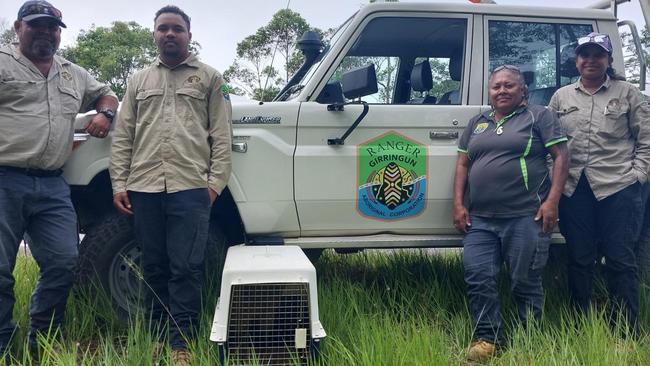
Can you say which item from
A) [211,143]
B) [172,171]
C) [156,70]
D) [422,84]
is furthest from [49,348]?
[422,84]

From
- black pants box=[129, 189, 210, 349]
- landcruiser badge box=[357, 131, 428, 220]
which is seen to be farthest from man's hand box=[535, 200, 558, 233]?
black pants box=[129, 189, 210, 349]

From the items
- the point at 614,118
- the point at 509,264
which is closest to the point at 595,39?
the point at 614,118

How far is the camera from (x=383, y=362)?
2.56m

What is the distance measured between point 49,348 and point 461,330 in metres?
2.12

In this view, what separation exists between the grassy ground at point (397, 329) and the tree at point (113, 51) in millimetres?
18231

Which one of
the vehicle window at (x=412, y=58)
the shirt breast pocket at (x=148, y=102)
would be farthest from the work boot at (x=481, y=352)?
the shirt breast pocket at (x=148, y=102)

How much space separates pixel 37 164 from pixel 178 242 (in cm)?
82

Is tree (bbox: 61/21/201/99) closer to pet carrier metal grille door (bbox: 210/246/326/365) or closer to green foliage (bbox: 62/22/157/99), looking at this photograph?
green foliage (bbox: 62/22/157/99)

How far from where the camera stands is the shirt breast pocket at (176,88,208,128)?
3.05 meters

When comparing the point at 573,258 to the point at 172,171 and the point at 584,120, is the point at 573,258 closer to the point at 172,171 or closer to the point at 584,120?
the point at 584,120

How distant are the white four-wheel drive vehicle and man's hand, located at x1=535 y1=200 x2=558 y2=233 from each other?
568 millimetres

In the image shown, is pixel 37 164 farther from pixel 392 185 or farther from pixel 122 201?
pixel 392 185

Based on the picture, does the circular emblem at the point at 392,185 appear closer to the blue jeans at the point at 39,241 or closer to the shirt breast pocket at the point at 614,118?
the shirt breast pocket at the point at 614,118

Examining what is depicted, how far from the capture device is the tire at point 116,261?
11.1 ft
